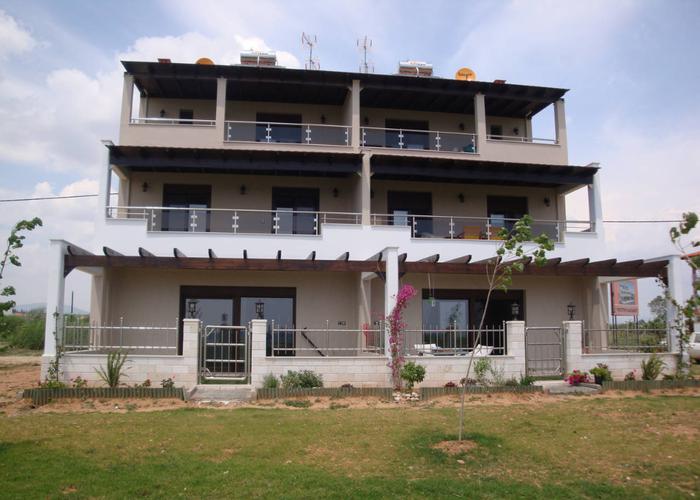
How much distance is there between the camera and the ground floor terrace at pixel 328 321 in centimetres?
1355

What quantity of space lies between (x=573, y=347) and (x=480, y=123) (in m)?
8.52

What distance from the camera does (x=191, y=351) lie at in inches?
522

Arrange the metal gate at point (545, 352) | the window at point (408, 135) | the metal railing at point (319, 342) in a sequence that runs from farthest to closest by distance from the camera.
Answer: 1. the window at point (408, 135)
2. the metal railing at point (319, 342)
3. the metal gate at point (545, 352)

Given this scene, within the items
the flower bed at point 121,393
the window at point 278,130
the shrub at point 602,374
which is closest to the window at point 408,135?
the window at point 278,130

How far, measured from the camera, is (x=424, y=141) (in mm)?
21109

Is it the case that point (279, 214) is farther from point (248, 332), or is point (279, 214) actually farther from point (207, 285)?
point (248, 332)

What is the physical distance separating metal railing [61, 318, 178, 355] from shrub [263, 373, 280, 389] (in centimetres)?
236

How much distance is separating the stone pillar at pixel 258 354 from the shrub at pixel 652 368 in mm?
9829

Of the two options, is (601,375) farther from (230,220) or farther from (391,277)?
(230,220)

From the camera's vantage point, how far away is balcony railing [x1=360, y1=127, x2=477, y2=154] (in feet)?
66.4

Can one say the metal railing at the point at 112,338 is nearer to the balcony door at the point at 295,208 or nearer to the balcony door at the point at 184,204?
the balcony door at the point at 184,204

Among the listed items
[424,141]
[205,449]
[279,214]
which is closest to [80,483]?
[205,449]

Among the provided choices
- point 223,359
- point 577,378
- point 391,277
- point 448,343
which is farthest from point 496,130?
point 223,359

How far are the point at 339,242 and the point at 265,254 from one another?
2235mm
